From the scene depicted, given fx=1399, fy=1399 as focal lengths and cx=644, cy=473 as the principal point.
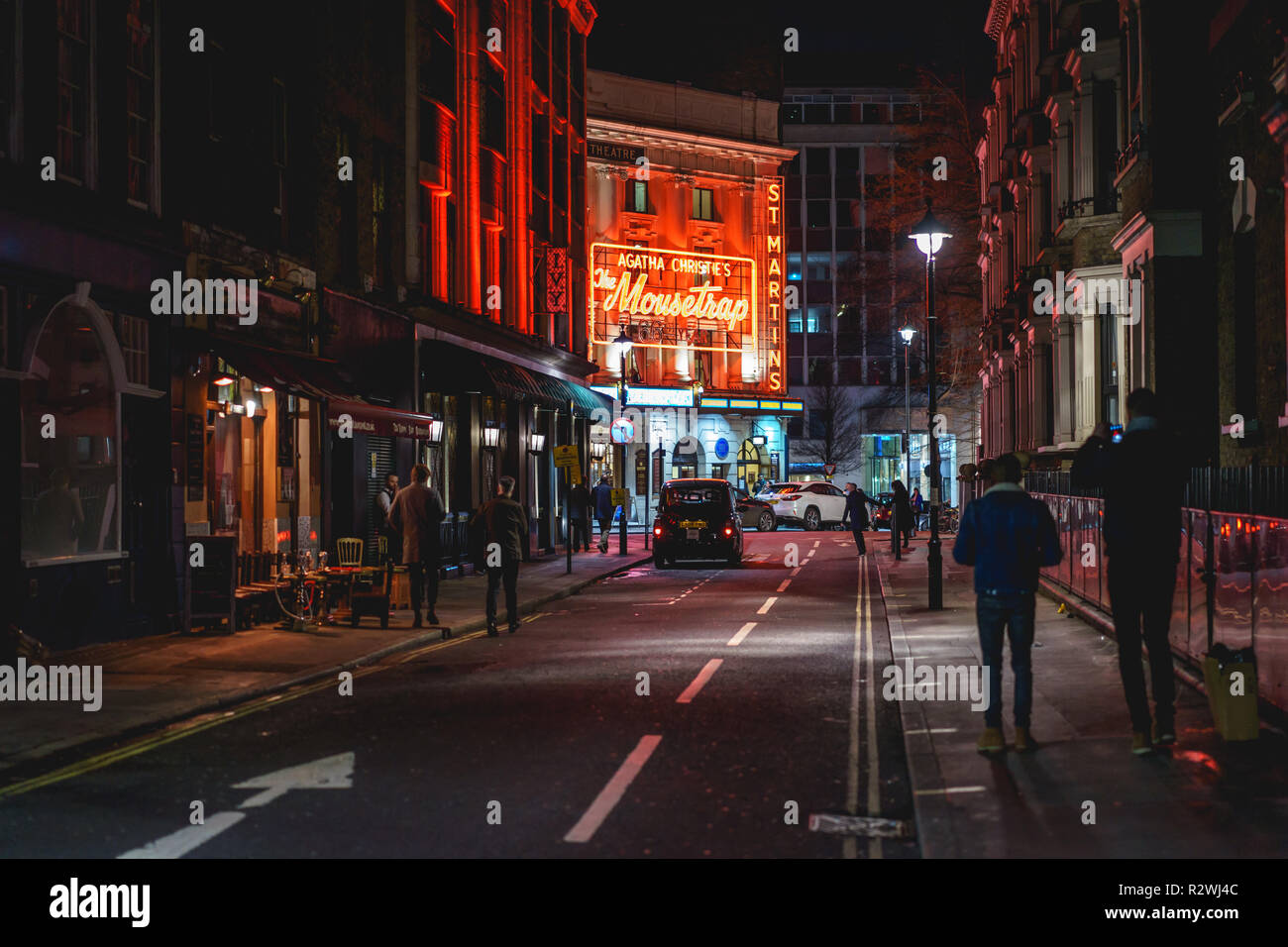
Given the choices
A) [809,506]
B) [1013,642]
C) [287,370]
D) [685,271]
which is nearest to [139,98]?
[287,370]

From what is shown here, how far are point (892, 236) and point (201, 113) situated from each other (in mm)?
61842

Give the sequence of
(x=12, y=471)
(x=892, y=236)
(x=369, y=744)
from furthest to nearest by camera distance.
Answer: (x=892, y=236)
(x=12, y=471)
(x=369, y=744)

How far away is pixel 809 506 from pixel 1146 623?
4691 cm

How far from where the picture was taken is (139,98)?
17.3 m

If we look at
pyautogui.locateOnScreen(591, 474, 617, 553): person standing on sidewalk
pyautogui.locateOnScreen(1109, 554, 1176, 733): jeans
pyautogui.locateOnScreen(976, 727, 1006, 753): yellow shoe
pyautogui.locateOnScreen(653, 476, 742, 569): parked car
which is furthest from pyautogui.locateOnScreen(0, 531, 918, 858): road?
pyautogui.locateOnScreen(591, 474, 617, 553): person standing on sidewalk

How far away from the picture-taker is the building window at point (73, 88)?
15688 millimetres

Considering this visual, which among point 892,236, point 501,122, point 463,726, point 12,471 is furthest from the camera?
point 892,236

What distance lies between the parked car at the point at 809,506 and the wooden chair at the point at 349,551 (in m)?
33.7

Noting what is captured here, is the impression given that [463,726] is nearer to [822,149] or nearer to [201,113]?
[201,113]

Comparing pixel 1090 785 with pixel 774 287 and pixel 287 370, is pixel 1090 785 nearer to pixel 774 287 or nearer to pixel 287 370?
pixel 287 370

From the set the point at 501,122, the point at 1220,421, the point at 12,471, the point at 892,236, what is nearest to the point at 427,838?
the point at 12,471

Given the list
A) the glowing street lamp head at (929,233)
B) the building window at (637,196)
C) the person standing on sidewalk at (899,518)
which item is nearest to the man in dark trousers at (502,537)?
the glowing street lamp head at (929,233)

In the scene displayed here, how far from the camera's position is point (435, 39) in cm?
2853
